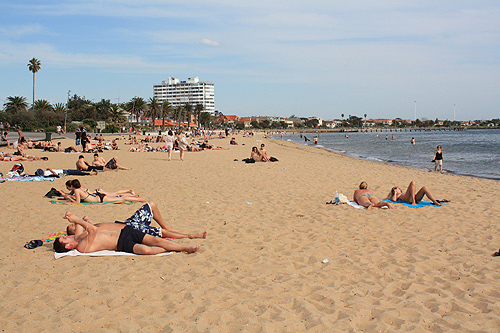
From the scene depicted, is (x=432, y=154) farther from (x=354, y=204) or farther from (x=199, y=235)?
(x=199, y=235)

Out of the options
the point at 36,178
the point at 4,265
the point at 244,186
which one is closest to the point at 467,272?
the point at 4,265

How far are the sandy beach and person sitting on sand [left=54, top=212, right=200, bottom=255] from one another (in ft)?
0.48

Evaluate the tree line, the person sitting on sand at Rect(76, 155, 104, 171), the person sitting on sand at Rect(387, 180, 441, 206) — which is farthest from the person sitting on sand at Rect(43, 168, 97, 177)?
the tree line

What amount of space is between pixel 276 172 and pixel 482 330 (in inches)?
435

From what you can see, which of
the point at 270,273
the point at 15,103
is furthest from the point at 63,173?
the point at 15,103

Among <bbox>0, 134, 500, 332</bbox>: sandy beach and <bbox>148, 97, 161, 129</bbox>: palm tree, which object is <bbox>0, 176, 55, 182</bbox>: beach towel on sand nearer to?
<bbox>0, 134, 500, 332</bbox>: sandy beach

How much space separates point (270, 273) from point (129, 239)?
194cm

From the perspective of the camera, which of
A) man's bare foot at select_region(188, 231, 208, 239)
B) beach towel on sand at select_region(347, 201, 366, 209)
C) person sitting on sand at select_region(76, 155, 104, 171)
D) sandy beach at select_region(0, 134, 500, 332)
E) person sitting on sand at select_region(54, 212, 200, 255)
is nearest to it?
sandy beach at select_region(0, 134, 500, 332)

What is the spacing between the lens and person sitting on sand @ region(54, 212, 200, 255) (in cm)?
501

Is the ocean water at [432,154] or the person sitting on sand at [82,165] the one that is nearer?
the person sitting on sand at [82,165]

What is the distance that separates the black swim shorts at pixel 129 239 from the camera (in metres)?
5.02

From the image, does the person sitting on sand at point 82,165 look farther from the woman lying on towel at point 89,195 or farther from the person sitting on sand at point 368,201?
the person sitting on sand at point 368,201

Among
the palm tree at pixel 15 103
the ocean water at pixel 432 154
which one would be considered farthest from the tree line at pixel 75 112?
the ocean water at pixel 432 154

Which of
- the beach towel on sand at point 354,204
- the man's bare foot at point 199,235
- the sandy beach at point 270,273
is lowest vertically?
the sandy beach at point 270,273
